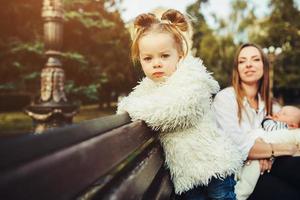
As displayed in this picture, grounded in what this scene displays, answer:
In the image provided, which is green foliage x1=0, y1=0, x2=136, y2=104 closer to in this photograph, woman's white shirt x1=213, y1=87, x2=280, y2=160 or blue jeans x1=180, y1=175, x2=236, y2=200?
woman's white shirt x1=213, y1=87, x2=280, y2=160

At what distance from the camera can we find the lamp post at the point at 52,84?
7.56 meters

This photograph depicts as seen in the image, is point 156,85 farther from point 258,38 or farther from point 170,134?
point 258,38

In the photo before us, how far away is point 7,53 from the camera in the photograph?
1333 centimetres

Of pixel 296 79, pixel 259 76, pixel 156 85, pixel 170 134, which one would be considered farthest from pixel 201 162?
pixel 296 79

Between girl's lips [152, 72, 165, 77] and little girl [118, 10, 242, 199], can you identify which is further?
girl's lips [152, 72, 165, 77]

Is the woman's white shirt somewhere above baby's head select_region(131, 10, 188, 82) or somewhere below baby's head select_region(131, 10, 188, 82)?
below

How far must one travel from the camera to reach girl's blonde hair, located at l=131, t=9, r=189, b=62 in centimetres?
233

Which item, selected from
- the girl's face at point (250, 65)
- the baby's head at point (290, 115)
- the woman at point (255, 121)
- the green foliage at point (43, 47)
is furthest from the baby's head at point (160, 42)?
the green foliage at point (43, 47)

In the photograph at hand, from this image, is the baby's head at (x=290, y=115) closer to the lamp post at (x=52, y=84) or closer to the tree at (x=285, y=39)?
the lamp post at (x=52, y=84)

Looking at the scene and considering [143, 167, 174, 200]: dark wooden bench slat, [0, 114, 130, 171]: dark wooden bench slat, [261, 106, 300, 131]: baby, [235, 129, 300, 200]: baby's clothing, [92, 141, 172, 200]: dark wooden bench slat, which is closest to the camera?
[0, 114, 130, 171]: dark wooden bench slat

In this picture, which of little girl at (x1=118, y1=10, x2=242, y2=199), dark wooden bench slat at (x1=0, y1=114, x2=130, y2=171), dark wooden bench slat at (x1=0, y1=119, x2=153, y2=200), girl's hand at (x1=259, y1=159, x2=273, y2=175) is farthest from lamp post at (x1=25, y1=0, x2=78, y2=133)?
dark wooden bench slat at (x1=0, y1=114, x2=130, y2=171)

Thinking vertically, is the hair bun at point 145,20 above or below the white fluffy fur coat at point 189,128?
above

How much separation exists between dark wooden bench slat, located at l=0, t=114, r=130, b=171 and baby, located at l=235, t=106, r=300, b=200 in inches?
92.0

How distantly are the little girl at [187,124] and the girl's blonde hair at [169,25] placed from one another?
0.30ft
